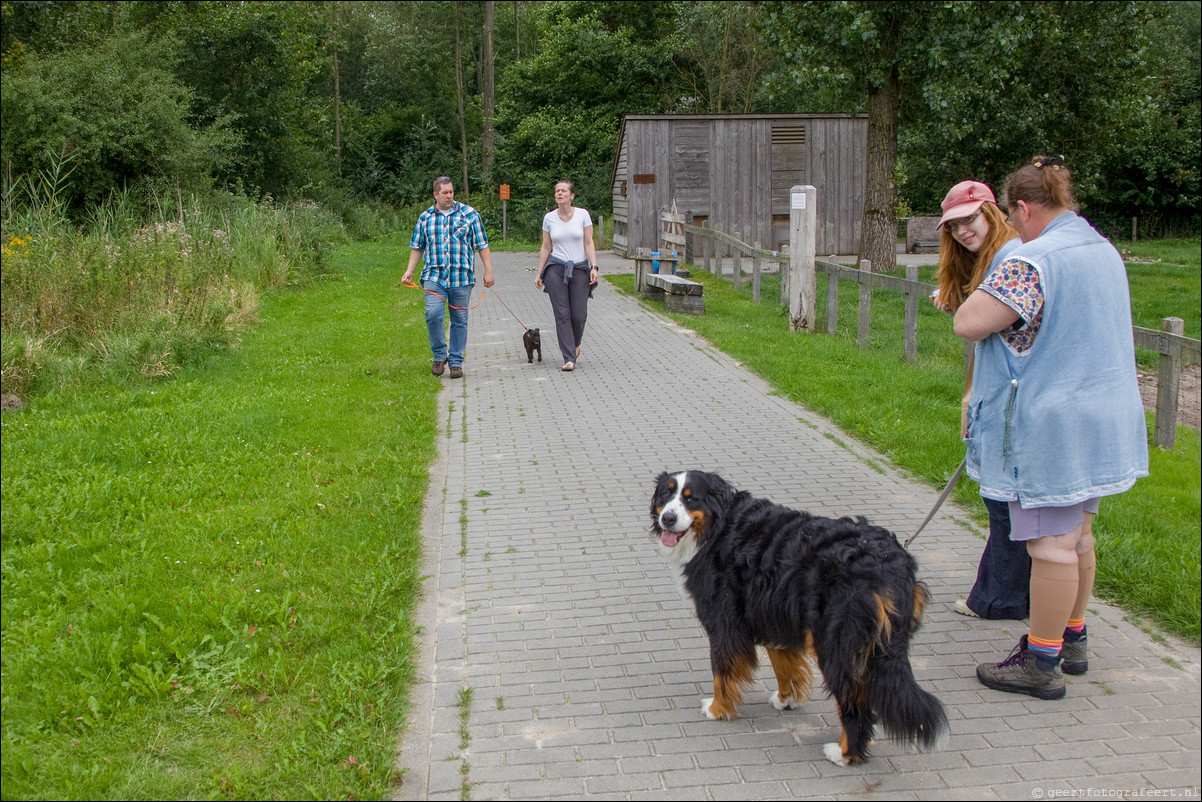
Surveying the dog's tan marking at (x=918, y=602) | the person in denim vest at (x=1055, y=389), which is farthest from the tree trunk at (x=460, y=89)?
the dog's tan marking at (x=918, y=602)

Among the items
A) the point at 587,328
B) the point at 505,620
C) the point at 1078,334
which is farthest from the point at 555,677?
the point at 587,328

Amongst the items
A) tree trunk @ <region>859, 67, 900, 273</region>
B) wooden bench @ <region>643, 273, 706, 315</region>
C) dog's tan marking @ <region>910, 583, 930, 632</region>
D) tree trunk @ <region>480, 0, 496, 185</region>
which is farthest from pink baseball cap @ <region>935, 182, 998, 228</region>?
tree trunk @ <region>480, 0, 496, 185</region>

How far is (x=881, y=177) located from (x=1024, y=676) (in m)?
17.2

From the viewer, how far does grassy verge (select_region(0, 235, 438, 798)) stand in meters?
3.62

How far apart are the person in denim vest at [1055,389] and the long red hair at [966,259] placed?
0.23 meters

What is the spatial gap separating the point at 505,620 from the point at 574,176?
104ft


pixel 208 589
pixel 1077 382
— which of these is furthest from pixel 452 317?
pixel 1077 382

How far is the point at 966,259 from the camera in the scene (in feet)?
14.2

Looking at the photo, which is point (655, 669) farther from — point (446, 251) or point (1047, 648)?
point (446, 251)

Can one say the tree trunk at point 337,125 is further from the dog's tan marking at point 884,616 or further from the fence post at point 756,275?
the dog's tan marking at point 884,616

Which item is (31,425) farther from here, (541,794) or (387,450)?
(541,794)

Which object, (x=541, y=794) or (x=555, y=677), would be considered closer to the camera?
(x=541, y=794)

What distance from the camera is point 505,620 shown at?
15.8 feet

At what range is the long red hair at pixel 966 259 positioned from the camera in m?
4.19
